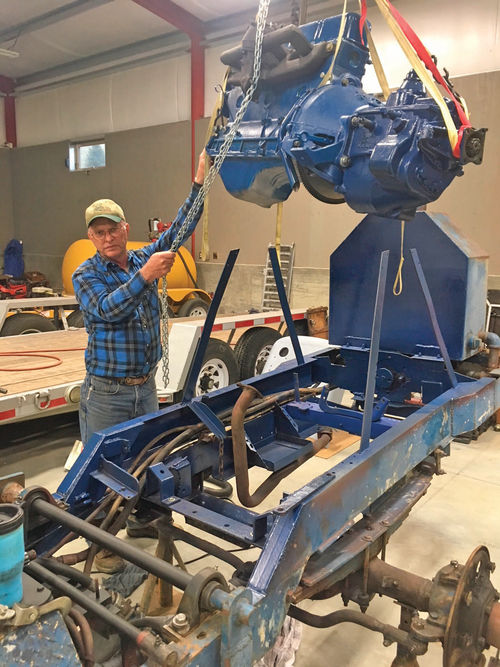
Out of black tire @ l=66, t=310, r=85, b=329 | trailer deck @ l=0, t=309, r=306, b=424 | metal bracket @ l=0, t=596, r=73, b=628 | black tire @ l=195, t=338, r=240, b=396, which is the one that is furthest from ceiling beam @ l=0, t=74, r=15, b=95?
metal bracket @ l=0, t=596, r=73, b=628

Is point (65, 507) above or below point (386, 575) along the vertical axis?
above

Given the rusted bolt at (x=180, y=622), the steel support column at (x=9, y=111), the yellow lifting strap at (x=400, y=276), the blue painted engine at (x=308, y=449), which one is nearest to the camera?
the rusted bolt at (x=180, y=622)

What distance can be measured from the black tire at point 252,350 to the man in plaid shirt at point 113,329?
281cm

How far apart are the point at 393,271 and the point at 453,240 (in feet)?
1.28

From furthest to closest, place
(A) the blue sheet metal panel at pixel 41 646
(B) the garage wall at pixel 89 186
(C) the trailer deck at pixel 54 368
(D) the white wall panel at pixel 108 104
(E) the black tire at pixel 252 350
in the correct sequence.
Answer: (B) the garage wall at pixel 89 186 < (D) the white wall panel at pixel 108 104 < (E) the black tire at pixel 252 350 < (C) the trailer deck at pixel 54 368 < (A) the blue sheet metal panel at pixel 41 646

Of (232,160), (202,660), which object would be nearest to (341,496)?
(202,660)

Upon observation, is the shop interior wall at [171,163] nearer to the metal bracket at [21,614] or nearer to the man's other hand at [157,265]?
the man's other hand at [157,265]

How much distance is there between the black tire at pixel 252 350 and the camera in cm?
573

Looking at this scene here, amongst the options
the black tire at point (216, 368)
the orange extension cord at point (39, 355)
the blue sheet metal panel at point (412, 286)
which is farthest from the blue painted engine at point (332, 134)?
the orange extension cord at point (39, 355)

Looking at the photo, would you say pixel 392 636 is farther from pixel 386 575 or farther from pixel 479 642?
pixel 479 642

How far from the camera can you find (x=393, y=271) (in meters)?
3.30

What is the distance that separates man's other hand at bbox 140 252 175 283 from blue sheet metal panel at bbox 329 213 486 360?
1.43 meters

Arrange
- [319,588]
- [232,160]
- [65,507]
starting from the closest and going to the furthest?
1. [319,588]
2. [65,507]
3. [232,160]

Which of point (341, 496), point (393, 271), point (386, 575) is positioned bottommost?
point (386, 575)
